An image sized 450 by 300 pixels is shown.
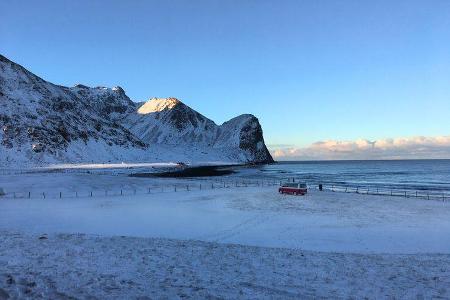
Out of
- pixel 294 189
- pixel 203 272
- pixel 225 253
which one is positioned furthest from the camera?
pixel 294 189

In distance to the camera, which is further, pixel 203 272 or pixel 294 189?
pixel 294 189

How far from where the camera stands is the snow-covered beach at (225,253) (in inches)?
477

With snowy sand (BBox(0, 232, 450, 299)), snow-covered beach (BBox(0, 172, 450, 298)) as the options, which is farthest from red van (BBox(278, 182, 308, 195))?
snowy sand (BBox(0, 232, 450, 299))

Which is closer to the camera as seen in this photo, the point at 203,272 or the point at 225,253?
the point at 203,272

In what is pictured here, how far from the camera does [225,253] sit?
17.1 metres

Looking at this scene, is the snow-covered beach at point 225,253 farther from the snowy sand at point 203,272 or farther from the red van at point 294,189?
the red van at point 294,189

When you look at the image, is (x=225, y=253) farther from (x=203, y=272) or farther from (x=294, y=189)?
(x=294, y=189)

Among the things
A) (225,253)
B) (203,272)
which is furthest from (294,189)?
(203,272)

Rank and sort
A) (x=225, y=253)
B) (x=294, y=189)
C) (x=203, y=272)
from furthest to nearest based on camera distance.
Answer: (x=294, y=189)
(x=225, y=253)
(x=203, y=272)

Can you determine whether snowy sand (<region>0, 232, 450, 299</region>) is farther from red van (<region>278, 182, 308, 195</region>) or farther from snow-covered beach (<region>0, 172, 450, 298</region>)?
red van (<region>278, 182, 308, 195</region>)

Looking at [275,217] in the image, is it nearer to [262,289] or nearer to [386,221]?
[386,221]

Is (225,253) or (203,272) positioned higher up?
(203,272)

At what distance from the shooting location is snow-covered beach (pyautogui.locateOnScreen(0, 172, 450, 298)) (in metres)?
12.1

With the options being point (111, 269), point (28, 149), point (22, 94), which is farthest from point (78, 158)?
point (111, 269)
